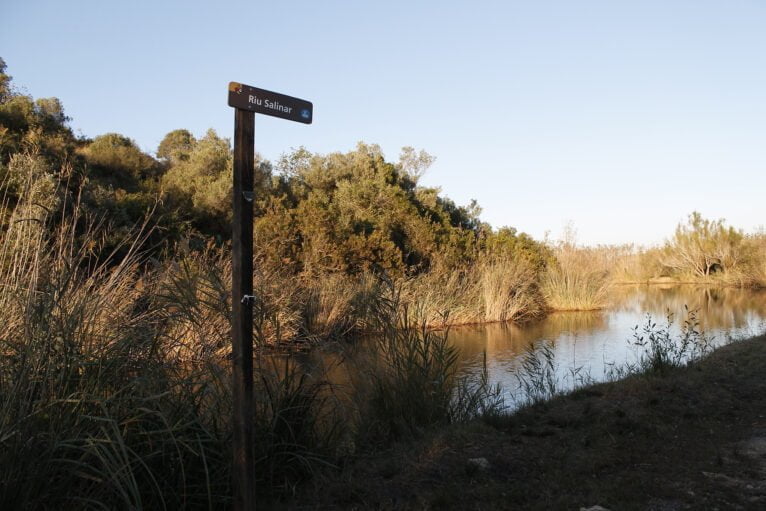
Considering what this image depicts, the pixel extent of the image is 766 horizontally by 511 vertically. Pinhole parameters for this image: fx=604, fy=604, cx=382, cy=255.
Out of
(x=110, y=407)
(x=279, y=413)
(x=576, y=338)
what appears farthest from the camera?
(x=576, y=338)

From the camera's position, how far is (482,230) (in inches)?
851

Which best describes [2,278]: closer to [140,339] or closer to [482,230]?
[140,339]

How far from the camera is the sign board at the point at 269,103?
2.79 m

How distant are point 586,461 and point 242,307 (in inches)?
108

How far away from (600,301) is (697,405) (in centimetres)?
1532

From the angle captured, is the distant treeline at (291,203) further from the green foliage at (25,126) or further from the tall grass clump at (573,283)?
the tall grass clump at (573,283)

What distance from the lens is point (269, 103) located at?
9.65ft

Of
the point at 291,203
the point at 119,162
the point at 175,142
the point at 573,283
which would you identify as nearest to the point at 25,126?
the point at 119,162

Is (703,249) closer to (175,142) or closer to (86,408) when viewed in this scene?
(175,142)

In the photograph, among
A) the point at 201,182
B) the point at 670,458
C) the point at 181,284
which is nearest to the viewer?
the point at 181,284

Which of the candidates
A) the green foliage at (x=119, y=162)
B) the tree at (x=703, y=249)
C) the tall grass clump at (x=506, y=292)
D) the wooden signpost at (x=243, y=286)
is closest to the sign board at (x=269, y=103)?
the wooden signpost at (x=243, y=286)

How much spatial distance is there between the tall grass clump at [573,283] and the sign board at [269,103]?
17.7m

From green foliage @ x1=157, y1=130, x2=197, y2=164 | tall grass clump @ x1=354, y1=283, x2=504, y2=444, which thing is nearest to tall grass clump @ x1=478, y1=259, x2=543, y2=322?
tall grass clump @ x1=354, y1=283, x2=504, y2=444

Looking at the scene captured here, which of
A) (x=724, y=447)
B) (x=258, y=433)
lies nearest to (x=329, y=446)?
(x=258, y=433)
